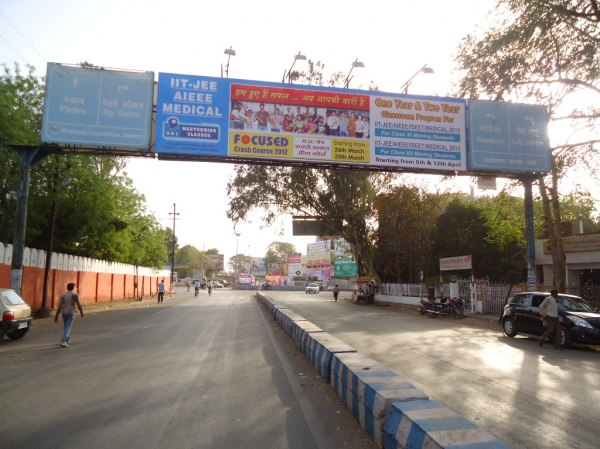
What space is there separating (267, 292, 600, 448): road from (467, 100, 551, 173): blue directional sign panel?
24.1 feet

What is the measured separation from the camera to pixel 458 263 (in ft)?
88.2

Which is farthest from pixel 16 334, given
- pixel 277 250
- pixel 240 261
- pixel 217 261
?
pixel 240 261

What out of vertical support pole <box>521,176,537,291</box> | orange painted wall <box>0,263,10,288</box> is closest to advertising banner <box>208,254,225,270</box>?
orange painted wall <box>0,263,10,288</box>

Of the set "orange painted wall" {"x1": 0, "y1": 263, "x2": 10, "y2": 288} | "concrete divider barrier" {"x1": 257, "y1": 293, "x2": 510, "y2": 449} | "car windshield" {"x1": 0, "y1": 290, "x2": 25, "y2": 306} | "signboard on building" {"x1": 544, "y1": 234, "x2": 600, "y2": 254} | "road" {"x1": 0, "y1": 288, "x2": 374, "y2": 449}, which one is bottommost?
"road" {"x1": 0, "y1": 288, "x2": 374, "y2": 449}

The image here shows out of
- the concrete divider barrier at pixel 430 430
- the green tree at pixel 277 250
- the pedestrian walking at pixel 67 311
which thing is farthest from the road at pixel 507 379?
Answer: the green tree at pixel 277 250

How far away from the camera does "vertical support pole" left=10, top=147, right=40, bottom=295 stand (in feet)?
56.6

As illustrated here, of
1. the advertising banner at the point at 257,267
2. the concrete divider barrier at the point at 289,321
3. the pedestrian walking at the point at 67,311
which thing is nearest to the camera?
the pedestrian walking at the point at 67,311

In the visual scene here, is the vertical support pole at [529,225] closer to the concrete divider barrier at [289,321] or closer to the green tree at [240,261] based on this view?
the concrete divider barrier at [289,321]

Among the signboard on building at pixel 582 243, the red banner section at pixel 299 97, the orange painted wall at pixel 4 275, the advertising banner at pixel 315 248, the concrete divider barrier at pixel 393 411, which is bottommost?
the concrete divider barrier at pixel 393 411

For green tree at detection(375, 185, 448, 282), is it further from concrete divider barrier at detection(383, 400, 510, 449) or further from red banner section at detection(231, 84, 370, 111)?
concrete divider barrier at detection(383, 400, 510, 449)

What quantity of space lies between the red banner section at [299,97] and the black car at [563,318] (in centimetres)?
915

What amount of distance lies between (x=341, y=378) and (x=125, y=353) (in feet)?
21.1

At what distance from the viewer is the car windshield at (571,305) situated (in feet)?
45.6

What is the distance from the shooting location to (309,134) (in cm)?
1859
